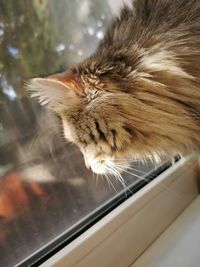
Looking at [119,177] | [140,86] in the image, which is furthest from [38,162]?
[140,86]

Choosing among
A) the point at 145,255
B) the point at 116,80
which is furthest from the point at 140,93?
the point at 145,255

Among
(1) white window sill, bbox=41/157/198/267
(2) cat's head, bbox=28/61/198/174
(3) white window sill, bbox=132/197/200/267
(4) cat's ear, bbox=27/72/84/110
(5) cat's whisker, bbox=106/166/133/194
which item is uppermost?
(4) cat's ear, bbox=27/72/84/110

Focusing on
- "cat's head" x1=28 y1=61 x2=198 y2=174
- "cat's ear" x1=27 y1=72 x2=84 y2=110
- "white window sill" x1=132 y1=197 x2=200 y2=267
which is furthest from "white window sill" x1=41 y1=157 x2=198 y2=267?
"cat's ear" x1=27 y1=72 x2=84 y2=110

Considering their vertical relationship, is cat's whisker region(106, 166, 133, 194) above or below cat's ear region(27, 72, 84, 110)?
below

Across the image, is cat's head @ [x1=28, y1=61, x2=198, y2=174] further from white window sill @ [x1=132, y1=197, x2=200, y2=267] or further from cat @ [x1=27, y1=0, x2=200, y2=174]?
white window sill @ [x1=132, y1=197, x2=200, y2=267]

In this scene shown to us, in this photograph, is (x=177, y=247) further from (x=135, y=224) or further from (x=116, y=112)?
(x=116, y=112)

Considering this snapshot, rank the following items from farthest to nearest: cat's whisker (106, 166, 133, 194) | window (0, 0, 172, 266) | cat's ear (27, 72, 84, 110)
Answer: cat's whisker (106, 166, 133, 194), window (0, 0, 172, 266), cat's ear (27, 72, 84, 110)

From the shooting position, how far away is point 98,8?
1226 mm

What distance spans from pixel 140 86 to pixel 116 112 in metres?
→ 0.07

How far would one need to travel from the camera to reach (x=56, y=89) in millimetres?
754

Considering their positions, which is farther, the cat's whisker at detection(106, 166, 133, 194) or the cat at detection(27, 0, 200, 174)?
the cat's whisker at detection(106, 166, 133, 194)

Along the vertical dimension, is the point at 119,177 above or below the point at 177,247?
above

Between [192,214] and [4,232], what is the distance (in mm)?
550

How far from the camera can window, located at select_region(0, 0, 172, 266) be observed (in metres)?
0.81
